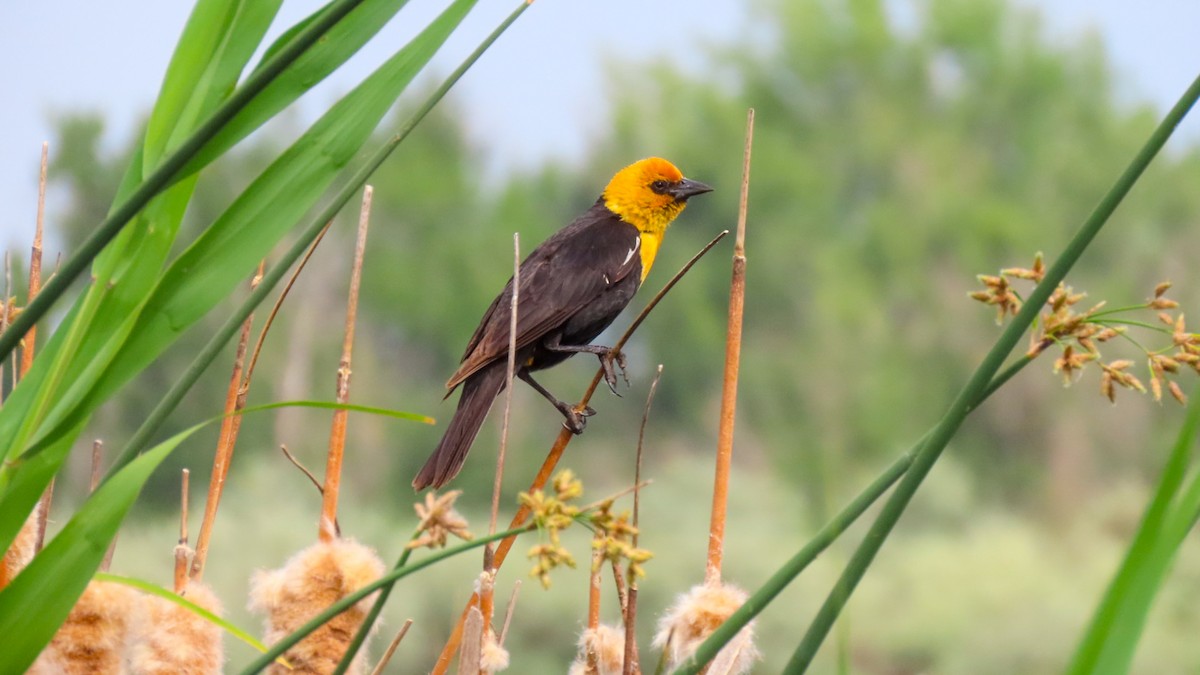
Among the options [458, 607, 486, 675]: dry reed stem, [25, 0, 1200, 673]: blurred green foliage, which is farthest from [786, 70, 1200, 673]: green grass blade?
[25, 0, 1200, 673]: blurred green foliage

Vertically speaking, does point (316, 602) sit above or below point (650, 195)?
below

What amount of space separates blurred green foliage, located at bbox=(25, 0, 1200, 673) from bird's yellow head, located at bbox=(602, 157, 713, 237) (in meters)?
11.7

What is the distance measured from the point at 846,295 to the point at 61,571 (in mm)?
19633

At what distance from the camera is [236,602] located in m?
13.5

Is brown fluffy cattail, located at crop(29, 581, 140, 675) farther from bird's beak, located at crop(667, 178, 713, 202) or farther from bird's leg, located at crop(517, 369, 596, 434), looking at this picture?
bird's beak, located at crop(667, 178, 713, 202)

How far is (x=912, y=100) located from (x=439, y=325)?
371 inches

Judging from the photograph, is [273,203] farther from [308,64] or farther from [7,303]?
[7,303]

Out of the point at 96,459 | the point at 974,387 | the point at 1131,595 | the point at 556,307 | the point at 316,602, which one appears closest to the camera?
the point at 1131,595

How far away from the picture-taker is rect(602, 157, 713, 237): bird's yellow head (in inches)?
101

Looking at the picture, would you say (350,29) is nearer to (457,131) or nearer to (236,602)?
(236,602)

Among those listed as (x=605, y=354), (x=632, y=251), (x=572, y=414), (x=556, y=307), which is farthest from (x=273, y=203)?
(x=632, y=251)

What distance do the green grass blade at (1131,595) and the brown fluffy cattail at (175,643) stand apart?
0.62 meters

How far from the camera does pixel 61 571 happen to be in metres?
0.61

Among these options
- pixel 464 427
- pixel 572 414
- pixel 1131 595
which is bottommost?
pixel 1131 595
